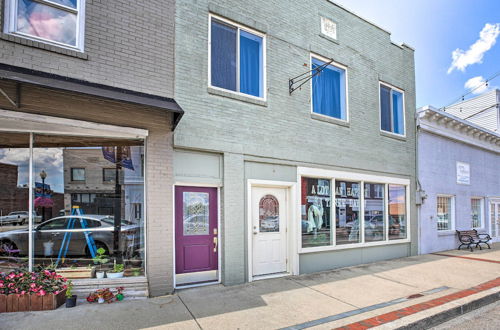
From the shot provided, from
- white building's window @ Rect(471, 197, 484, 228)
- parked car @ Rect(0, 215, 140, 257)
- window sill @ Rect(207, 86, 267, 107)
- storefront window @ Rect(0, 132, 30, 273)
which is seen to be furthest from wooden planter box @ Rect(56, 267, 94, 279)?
white building's window @ Rect(471, 197, 484, 228)

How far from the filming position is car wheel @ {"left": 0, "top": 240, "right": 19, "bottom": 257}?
17.4ft

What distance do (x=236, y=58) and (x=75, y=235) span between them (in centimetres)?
498

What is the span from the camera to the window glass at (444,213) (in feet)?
40.0

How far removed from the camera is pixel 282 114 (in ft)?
25.5

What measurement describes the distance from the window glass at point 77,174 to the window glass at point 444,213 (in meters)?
12.1

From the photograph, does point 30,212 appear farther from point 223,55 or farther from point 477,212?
point 477,212

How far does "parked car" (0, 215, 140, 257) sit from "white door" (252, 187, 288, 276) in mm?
2617

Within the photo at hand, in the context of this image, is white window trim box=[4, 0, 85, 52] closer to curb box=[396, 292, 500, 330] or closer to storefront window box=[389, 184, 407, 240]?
curb box=[396, 292, 500, 330]

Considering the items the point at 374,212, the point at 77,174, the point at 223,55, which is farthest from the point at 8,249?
the point at 374,212

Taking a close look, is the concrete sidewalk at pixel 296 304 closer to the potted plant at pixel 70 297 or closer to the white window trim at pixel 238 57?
the potted plant at pixel 70 297

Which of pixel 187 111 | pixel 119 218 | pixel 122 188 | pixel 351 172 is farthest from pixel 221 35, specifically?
pixel 351 172

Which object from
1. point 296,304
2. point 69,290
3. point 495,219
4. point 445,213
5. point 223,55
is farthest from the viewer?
point 495,219

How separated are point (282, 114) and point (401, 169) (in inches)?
213

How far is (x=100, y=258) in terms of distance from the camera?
5.87m
